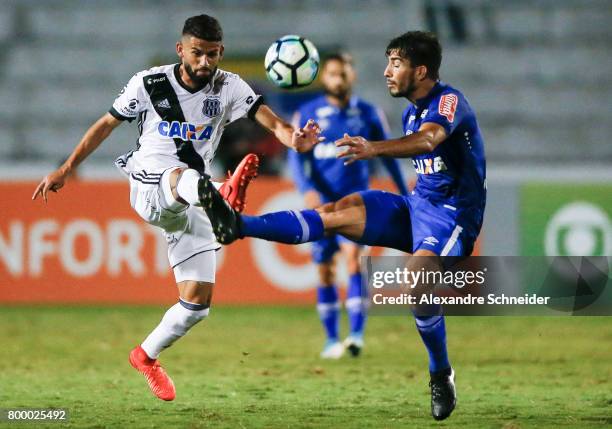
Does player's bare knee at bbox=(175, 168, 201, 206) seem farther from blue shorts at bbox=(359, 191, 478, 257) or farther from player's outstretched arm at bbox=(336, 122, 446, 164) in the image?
blue shorts at bbox=(359, 191, 478, 257)

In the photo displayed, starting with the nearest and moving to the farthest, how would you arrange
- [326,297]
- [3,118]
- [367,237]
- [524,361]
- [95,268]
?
[367,237], [524,361], [326,297], [95,268], [3,118]

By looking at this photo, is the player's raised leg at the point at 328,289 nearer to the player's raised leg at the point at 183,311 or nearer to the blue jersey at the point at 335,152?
the blue jersey at the point at 335,152

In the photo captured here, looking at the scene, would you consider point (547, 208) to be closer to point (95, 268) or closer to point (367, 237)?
point (95, 268)

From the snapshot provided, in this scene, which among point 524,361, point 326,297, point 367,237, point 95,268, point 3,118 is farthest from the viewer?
point 3,118

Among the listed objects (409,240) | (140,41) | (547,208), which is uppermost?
(140,41)

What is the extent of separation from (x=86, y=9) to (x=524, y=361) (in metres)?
8.68

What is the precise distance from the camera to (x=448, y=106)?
19.9 ft

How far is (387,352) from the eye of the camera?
9.16 metres

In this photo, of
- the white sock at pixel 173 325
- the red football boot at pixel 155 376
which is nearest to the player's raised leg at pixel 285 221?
the white sock at pixel 173 325

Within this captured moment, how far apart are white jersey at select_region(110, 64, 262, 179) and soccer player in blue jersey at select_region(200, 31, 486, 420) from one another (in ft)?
2.79

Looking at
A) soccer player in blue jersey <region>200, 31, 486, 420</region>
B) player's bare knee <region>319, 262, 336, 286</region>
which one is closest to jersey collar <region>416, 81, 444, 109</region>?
soccer player in blue jersey <region>200, 31, 486, 420</region>

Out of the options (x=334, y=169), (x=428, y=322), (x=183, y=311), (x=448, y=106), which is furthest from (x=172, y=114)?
(x=334, y=169)

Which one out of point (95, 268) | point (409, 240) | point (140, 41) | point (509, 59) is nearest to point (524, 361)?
point (409, 240)

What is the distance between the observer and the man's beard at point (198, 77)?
6.35m
